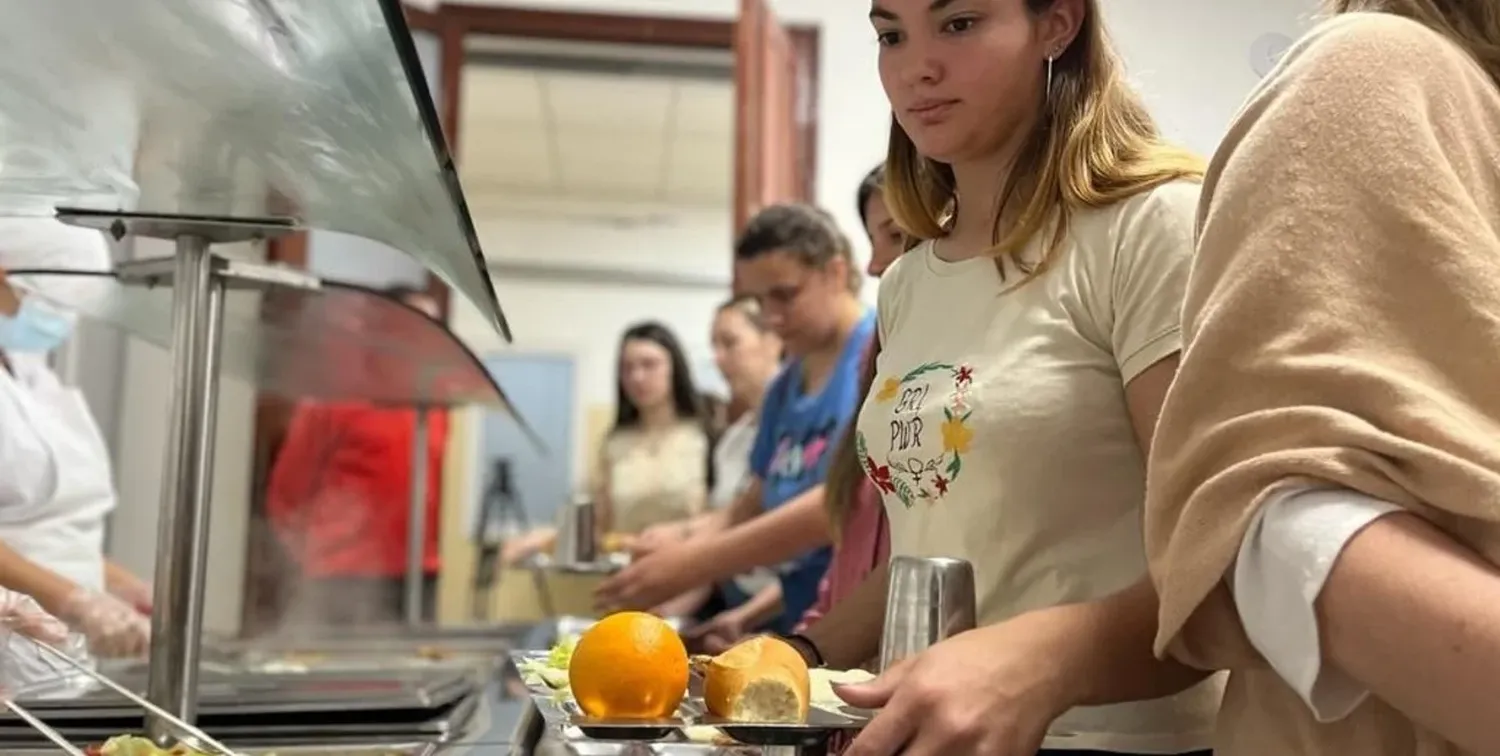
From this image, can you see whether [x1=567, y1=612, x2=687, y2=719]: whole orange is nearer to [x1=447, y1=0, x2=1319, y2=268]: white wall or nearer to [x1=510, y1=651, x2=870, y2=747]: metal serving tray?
[x1=510, y1=651, x2=870, y2=747]: metal serving tray

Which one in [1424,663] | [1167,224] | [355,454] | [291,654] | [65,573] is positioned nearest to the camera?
[1424,663]

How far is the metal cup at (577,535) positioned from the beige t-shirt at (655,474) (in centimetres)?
91

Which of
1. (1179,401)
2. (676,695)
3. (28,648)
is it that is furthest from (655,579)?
(1179,401)

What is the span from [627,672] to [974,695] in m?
0.15

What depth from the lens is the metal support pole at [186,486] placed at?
0.89 metres

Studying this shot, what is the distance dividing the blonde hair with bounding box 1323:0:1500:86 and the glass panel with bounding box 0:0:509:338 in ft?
1.43

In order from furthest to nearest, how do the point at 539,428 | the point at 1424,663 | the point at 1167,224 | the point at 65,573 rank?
1. the point at 539,428
2. the point at 65,573
3. the point at 1167,224
4. the point at 1424,663

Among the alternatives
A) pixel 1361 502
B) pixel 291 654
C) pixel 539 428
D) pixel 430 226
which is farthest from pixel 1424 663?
pixel 539 428

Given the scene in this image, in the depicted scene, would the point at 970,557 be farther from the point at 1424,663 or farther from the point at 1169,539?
the point at 1424,663

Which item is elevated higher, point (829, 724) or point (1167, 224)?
point (1167, 224)

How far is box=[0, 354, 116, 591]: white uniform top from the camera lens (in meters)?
1.29

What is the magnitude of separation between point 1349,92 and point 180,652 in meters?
0.80

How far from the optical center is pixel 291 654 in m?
1.75

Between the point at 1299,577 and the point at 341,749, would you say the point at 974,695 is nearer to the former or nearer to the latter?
the point at 1299,577
